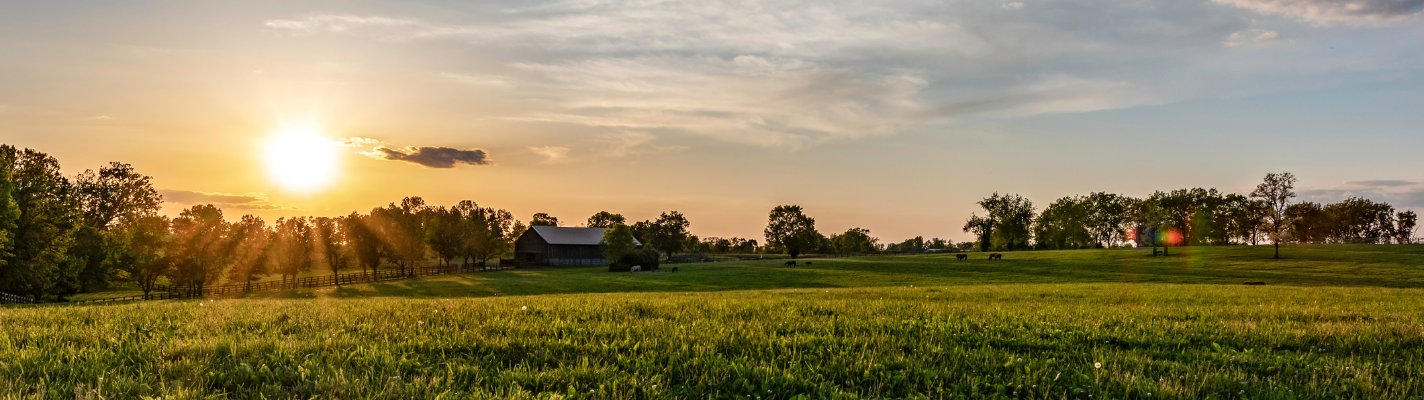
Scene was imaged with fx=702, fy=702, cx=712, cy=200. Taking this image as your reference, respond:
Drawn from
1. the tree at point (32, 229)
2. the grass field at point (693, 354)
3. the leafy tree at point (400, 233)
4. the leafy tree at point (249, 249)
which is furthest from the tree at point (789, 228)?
the grass field at point (693, 354)

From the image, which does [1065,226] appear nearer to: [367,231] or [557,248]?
[557,248]

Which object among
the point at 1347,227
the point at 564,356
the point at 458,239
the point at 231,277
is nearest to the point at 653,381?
the point at 564,356

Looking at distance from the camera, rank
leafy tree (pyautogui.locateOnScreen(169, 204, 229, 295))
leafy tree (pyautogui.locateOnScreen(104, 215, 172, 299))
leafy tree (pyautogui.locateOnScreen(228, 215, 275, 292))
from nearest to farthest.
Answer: leafy tree (pyautogui.locateOnScreen(104, 215, 172, 299)) → leafy tree (pyautogui.locateOnScreen(169, 204, 229, 295)) → leafy tree (pyautogui.locateOnScreen(228, 215, 275, 292))

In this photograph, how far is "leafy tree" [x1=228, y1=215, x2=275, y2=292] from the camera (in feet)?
237

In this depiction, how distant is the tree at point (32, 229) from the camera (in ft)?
141

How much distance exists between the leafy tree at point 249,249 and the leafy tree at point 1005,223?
14522 cm

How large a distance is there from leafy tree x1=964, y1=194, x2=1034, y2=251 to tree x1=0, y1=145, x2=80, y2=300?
161079mm

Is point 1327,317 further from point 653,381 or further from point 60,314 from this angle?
point 60,314

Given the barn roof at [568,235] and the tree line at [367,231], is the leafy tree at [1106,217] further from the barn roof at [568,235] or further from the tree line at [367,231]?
the barn roof at [568,235]

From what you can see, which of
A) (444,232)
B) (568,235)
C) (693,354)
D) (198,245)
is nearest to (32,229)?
(198,245)

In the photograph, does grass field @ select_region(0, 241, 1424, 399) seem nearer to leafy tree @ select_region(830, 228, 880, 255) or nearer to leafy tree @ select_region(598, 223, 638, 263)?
leafy tree @ select_region(598, 223, 638, 263)

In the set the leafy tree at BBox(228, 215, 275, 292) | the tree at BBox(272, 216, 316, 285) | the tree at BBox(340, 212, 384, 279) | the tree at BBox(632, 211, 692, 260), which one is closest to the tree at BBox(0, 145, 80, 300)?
the leafy tree at BBox(228, 215, 275, 292)

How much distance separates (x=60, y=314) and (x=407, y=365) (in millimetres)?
8308

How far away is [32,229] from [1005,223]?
16376 cm
